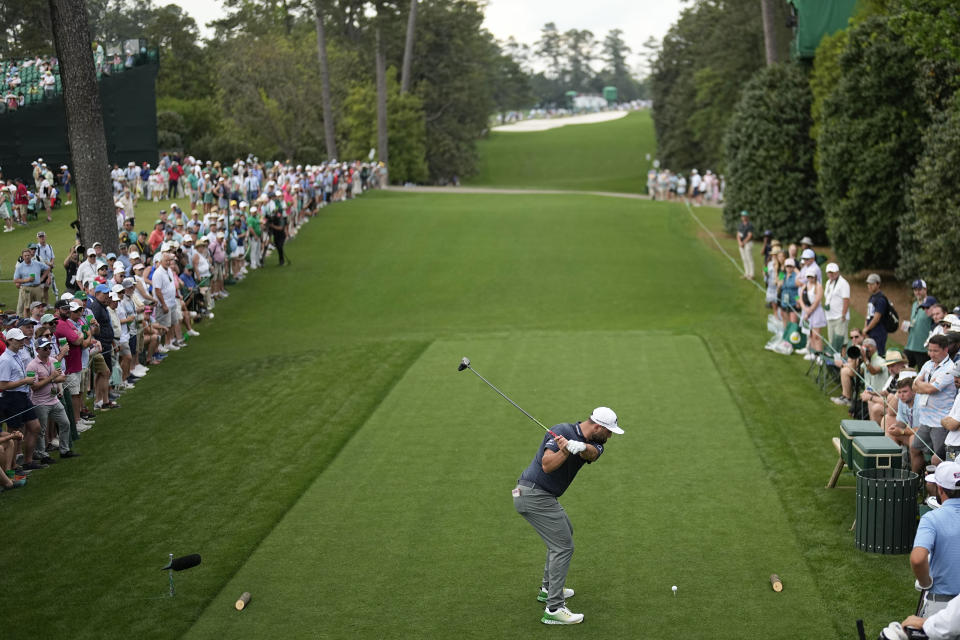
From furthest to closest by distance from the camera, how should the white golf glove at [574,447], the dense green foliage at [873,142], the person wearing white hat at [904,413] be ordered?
the dense green foliage at [873,142] → the person wearing white hat at [904,413] → the white golf glove at [574,447]

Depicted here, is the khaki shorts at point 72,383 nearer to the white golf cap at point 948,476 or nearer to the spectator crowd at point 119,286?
the spectator crowd at point 119,286

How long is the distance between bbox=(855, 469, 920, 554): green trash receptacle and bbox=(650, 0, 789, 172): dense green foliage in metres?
38.6

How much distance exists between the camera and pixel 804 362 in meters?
20.2

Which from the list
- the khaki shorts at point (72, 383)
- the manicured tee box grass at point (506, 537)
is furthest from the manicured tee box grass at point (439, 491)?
the khaki shorts at point (72, 383)

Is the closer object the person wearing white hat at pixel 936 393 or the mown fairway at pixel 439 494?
the mown fairway at pixel 439 494

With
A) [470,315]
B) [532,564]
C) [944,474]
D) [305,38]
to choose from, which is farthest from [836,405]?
[305,38]

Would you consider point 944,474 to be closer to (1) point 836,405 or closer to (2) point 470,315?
(1) point 836,405

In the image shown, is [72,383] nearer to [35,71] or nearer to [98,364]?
[98,364]

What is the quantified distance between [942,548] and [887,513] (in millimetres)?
3594

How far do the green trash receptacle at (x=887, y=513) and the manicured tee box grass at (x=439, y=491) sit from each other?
0.26 meters

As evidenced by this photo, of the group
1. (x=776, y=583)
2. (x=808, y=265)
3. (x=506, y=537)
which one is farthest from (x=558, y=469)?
(x=808, y=265)

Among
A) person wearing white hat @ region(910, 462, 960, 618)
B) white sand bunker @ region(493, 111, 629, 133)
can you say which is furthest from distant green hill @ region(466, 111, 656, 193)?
person wearing white hat @ region(910, 462, 960, 618)

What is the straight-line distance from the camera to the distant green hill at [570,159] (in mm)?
83062

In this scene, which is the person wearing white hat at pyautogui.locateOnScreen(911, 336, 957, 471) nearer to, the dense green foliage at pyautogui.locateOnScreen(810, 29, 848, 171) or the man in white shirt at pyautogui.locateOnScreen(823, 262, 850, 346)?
the man in white shirt at pyautogui.locateOnScreen(823, 262, 850, 346)
